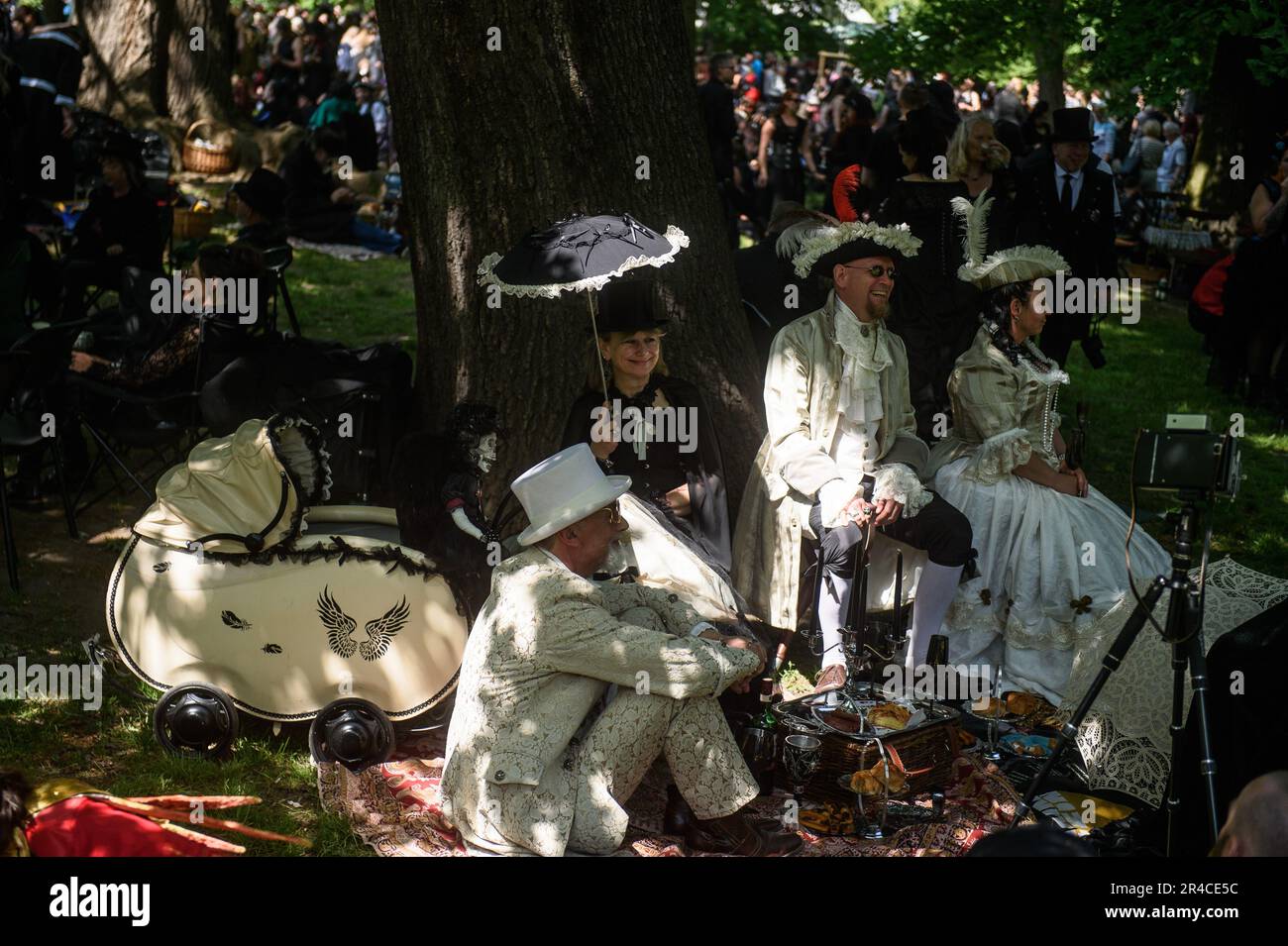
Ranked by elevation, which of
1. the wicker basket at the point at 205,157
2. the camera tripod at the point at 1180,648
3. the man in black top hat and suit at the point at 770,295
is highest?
the wicker basket at the point at 205,157

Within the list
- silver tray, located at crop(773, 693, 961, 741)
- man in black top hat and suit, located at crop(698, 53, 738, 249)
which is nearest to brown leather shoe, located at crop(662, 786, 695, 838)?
silver tray, located at crop(773, 693, 961, 741)

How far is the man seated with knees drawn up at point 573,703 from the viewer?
13.2ft

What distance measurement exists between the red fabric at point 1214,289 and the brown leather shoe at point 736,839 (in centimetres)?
721

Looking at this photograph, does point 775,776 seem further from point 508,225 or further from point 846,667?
point 508,225

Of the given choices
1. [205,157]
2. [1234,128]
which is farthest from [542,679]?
[205,157]

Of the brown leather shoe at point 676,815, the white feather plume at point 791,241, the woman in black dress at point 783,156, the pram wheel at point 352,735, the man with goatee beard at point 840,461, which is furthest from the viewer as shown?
the woman in black dress at point 783,156

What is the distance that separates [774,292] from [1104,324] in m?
6.10

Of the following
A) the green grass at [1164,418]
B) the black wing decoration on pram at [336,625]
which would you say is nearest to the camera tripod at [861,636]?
the green grass at [1164,418]

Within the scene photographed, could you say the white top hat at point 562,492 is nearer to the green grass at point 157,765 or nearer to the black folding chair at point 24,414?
the green grass at point 157,765

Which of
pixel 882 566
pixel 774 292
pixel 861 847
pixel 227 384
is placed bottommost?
pixel 861 847

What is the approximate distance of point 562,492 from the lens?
411cm

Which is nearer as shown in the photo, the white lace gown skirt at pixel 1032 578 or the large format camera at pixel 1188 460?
the large format camera at pixel 1188 460

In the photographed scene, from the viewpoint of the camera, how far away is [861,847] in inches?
173
